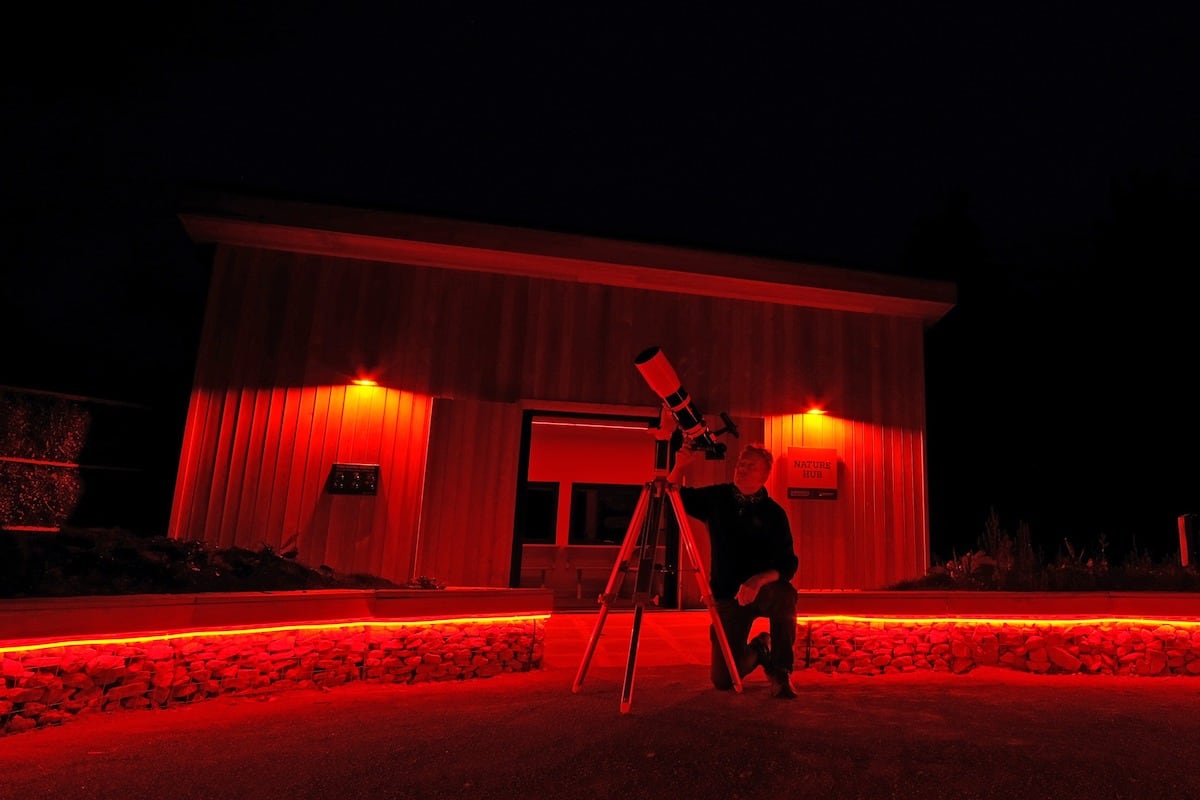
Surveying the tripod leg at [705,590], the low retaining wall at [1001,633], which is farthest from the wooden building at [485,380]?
the tripod leg at [705,590]

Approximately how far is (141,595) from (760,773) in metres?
3.07

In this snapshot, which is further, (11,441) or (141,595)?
(11,441)

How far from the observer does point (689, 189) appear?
22312 millimetres

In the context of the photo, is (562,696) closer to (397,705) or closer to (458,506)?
(397,705)

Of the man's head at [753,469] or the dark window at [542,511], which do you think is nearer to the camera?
the man's head at [753,469]

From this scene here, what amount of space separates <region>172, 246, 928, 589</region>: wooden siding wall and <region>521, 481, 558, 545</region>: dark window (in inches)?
214

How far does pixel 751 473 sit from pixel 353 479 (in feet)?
13.0

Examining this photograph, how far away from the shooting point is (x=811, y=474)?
6855 mm

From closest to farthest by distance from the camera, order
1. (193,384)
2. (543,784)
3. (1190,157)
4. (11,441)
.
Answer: (543,784) < (11,441) < (193,384) < (1190,157)

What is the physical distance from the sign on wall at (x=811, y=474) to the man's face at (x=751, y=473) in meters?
3.35

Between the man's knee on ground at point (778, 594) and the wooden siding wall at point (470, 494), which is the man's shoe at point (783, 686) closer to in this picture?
the man's knee on ground at point (778, 594)

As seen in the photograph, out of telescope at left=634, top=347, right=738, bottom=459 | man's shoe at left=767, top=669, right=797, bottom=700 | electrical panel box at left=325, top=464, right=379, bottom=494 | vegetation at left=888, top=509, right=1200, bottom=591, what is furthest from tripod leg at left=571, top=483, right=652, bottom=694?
electrical panel box at left=325, top=464, right=379, bottom=494

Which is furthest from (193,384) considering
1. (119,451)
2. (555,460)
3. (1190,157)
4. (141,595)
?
(1190,157)

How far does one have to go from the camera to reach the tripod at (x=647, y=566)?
10.7 ft
